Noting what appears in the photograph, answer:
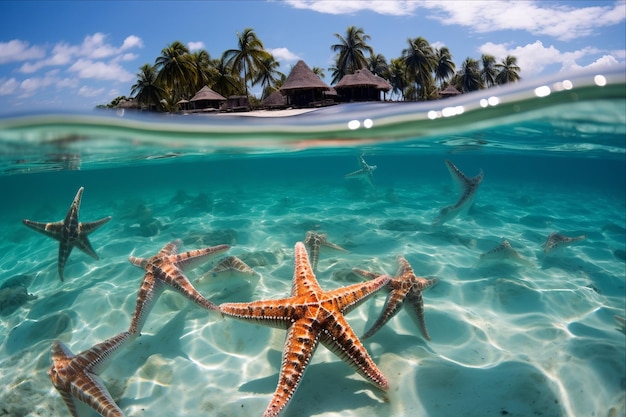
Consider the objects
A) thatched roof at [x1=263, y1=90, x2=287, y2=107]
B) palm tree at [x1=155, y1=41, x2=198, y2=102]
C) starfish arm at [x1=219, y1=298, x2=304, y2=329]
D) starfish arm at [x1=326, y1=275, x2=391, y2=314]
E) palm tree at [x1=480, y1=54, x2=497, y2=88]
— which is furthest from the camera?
palm tree at [x1=480, y1=54, x2=497, y2=88]

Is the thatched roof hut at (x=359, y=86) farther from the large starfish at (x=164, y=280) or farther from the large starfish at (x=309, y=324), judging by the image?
the large starfish at (x=309, y=324)

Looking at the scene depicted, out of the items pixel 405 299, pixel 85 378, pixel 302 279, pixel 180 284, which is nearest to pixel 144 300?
pixel 180 284

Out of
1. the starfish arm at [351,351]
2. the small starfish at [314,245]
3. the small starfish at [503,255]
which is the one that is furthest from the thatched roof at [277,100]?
the starfish arm at [351,351]

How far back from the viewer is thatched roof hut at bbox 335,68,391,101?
98.5 feet

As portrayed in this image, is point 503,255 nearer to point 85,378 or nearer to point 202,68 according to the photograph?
point 85,378

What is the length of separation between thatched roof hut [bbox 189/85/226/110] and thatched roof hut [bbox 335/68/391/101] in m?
11.5

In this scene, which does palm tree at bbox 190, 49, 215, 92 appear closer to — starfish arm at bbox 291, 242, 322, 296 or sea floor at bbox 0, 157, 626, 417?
sea floor at bbox 0, 157, 626, 417

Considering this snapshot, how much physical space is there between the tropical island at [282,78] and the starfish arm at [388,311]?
26.8 m

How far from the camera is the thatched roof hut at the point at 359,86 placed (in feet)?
98.5

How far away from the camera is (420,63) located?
50.1m

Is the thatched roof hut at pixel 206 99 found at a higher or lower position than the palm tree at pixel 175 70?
lower

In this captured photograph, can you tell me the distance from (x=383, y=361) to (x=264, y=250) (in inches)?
198

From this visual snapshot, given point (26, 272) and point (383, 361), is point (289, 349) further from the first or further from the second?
point (26, 272)

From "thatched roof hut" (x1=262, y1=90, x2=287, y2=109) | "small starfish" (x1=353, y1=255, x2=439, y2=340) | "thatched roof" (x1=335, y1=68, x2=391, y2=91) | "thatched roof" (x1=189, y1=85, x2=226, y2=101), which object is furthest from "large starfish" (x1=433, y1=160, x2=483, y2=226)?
"thatched roof" (x1=189, y1=85, x2=226, y2=101)
